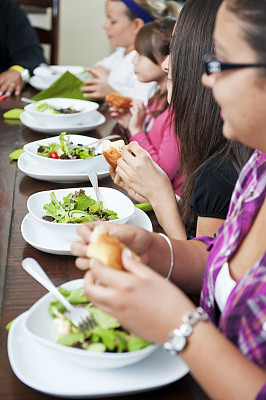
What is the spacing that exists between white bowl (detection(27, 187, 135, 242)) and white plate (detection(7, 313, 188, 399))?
353 mm

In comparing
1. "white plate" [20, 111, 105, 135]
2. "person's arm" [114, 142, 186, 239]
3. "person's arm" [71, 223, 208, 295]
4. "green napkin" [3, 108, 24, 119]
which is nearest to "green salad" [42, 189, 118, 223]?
"person's arm" [114, 142, 186, 239]

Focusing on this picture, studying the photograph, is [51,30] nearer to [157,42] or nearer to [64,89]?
[64,89]

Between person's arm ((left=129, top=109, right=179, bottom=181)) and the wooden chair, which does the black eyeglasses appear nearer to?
person's arm ((left=129, top=109, right=179, bottom=181))

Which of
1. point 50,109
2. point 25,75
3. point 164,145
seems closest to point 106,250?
point 164,145

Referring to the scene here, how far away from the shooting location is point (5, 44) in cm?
356

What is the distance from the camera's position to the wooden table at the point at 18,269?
793 millimetres

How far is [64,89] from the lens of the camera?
250cm

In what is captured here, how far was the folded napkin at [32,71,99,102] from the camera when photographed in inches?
95.9

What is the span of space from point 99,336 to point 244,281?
235 mm

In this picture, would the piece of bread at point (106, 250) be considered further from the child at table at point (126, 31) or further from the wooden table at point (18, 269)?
the child at table at point (126, 31)

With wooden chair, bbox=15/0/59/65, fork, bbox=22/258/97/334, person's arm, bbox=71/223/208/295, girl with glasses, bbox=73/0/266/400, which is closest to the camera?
girl with glasses, bbox=73/0/266/400

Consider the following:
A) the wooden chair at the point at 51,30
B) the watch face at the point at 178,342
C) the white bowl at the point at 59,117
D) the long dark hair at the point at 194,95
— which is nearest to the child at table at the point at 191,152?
the long dark hair at the point at 194,95

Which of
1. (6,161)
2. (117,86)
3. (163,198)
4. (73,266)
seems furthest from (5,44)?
(73,266)

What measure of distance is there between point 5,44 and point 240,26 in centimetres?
303
